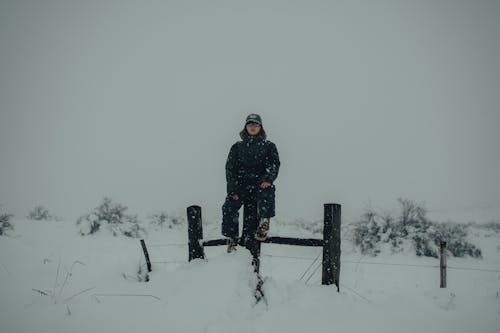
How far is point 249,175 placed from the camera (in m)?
4.25

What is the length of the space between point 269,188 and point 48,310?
2643mm

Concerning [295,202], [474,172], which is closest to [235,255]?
[295,202]

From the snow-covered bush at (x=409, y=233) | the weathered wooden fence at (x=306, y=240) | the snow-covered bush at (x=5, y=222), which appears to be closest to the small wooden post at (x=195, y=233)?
the weathered wooden fence at (x=306, y=240)

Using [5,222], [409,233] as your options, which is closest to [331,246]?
[409,233]

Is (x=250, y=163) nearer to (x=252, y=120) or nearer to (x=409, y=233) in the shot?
(x=252, y=120)

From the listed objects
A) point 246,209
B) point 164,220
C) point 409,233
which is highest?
point 246,209

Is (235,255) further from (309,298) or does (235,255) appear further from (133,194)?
(133,194)

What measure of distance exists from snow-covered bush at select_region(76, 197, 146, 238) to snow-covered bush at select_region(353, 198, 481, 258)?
26.5ft

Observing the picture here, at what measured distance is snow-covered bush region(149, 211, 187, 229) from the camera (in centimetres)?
1361

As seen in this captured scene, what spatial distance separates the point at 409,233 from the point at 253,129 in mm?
7568

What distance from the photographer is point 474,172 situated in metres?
54.4

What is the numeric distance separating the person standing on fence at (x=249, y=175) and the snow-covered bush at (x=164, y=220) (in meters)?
9.94

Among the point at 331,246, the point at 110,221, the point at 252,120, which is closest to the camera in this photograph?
the point at 331,246

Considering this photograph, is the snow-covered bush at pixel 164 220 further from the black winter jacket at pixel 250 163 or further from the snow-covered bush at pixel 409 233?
the black winter jacket at pixel 250 163
